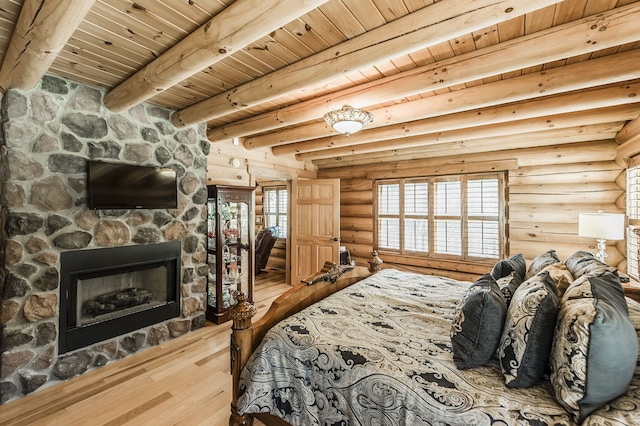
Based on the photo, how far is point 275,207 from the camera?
7.66 metres

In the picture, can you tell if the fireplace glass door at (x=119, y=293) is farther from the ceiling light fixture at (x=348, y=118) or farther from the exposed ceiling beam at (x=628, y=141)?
the exposed ceiling beam at (x=628, y=141)

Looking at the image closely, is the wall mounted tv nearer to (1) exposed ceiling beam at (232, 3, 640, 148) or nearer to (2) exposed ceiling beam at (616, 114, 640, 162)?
(1) exposed ceiling beam at (232, 3, 640, 148)

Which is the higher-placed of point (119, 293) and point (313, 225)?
point (313, 225)

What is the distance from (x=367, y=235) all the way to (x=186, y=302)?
11.0 ft

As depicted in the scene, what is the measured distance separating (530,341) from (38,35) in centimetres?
288

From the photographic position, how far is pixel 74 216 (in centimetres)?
252

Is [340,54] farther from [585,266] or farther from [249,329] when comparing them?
[585,266]

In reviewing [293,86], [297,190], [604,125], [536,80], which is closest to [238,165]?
[297,190]

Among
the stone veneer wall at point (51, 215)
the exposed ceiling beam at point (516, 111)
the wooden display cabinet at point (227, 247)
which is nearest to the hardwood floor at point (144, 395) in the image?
the stone veneer wall at point (51, 215)

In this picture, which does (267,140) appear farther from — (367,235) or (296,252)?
(367,235)

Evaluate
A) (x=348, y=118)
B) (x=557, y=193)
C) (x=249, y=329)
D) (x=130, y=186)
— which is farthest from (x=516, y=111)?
(x=130, y=186)

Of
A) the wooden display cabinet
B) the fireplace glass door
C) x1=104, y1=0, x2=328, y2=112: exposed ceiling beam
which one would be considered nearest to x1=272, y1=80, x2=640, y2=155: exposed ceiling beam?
the wooden display cabinet

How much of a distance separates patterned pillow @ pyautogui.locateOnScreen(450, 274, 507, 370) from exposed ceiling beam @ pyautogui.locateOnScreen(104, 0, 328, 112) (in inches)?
63.0

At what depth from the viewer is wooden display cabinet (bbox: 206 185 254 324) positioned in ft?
12.0
